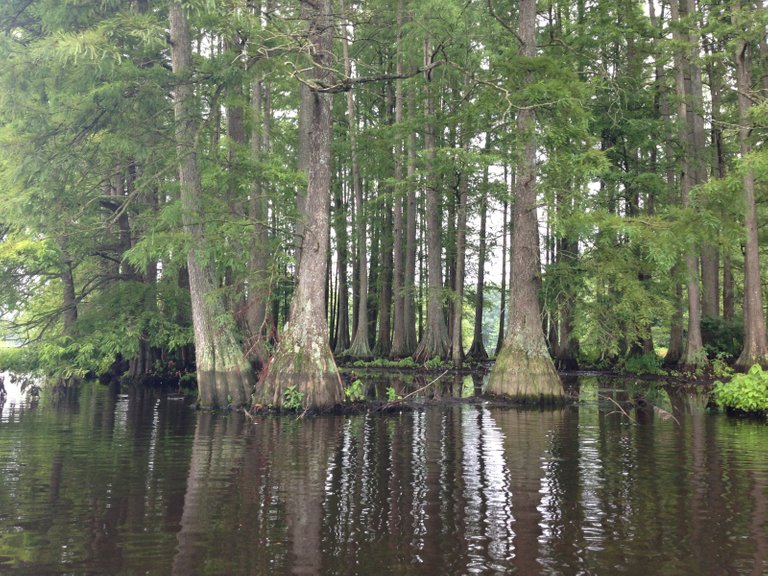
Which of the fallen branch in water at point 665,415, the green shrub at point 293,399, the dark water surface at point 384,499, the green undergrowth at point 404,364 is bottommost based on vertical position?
the dark water surface at point 384,499

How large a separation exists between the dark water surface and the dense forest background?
433cm

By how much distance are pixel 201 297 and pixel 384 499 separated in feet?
31.7

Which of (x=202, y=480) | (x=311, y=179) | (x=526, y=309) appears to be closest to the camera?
(x=202, y=480)

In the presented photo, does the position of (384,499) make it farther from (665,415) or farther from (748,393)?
(748,393)

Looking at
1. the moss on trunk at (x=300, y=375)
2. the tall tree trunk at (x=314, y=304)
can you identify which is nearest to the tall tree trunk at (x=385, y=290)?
the tall tree trunk at (x=314, y=304)

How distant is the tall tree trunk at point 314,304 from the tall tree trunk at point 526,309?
15.0ft

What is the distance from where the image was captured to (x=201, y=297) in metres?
15.2

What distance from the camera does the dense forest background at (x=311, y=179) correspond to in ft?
47.0

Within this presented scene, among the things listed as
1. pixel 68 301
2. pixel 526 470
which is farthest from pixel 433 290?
pixel 526 470

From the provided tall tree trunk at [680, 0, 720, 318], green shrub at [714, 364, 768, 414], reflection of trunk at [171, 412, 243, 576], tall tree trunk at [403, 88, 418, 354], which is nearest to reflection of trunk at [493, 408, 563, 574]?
reflection of trunk at [171, 412, 243, 576]

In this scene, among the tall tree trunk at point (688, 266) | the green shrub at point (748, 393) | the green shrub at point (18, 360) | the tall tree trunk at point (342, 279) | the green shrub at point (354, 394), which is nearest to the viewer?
the green shrub at point (748, 393)

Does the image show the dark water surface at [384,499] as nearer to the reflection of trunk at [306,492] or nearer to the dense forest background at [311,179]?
the reflection of trunk at [306,492]

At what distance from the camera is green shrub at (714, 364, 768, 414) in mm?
13227

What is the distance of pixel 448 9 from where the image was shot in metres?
21.3
